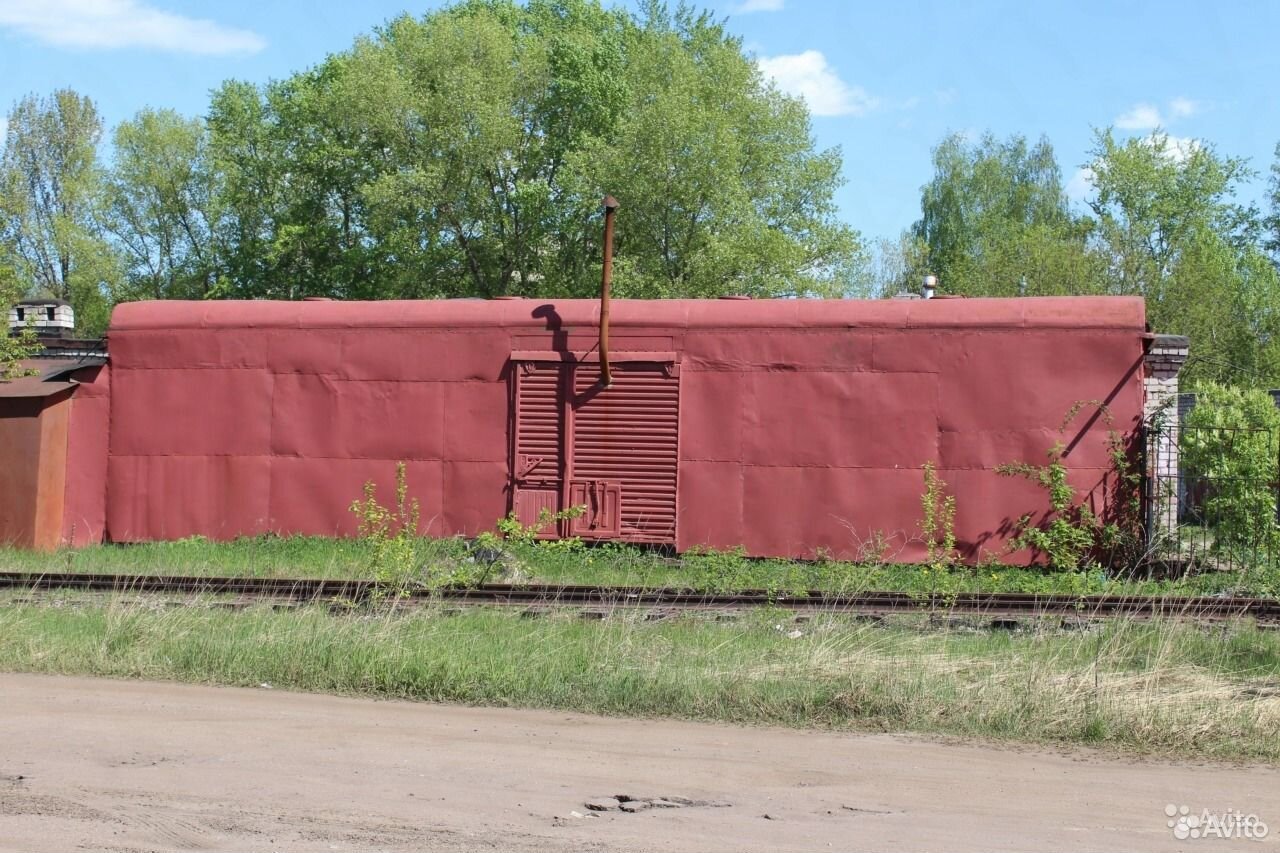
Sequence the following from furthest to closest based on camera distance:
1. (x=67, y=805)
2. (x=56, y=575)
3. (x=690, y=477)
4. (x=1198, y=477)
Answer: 1. (x=690, y=477)
2. (x=1198, y=477)
3. (x=56, y=575)
4. (x=67, y=805)

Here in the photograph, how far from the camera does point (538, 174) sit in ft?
126

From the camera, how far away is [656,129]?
1166 inches

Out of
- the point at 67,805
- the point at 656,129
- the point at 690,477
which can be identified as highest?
the point at 656,129

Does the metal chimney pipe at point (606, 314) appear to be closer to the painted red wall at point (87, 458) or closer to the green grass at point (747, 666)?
the green grass at point (747, 666)

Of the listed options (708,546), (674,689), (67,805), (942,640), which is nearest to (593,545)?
(708,546)

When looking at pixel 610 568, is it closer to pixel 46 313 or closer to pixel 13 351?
pixel 13 351

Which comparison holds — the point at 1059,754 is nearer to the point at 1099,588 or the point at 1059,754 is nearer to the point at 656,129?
the point at 1099,588

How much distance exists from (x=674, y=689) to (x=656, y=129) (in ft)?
76.7

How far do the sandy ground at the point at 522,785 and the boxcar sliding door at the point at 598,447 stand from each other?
6.98m

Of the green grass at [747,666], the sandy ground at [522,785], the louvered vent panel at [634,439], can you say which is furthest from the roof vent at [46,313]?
the sandy ground at [522,785]

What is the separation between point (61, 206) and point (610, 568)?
51782 millimetres

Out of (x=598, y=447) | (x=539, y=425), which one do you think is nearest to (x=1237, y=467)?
(x=598, y=447)

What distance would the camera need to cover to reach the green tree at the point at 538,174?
30156mm

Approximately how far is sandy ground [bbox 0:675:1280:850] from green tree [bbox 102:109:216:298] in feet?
140
